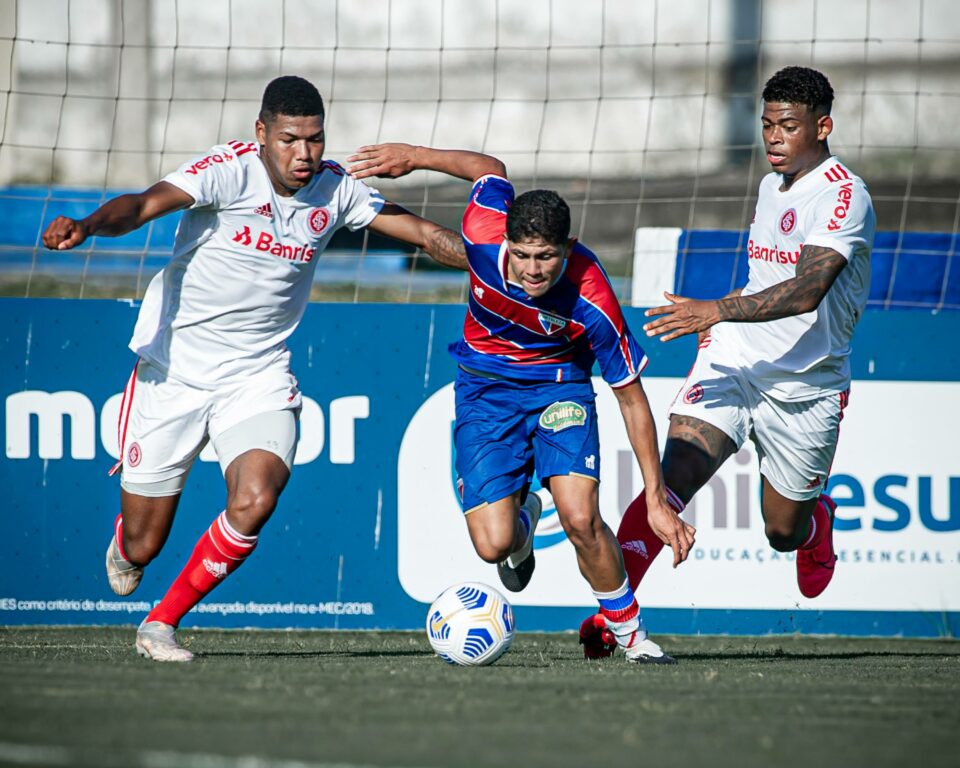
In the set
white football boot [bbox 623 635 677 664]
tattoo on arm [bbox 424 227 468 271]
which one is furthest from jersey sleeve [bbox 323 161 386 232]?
white football boot [bbox 623 635 677 664]

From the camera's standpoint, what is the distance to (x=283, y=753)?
3.78 metres

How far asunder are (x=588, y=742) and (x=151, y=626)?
2699mm

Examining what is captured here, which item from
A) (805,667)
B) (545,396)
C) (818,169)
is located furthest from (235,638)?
Answer: (818,169)

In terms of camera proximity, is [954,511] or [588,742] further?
[954,511]

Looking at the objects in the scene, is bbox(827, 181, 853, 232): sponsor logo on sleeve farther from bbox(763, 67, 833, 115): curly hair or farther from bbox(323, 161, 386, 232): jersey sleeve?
bbox(323, 161, 386, 232): jersey sleeve

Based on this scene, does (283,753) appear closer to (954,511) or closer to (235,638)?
(235,638)

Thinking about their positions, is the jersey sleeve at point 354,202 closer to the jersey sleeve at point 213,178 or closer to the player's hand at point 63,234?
the jersey sleeve at point 213,178

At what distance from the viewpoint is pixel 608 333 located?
6125 mm

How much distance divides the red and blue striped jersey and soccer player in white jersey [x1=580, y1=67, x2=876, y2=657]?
503mm

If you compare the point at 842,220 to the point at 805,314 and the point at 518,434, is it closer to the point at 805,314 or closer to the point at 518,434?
the point at 805,314

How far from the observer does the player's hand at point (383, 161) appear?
6672 millimetres

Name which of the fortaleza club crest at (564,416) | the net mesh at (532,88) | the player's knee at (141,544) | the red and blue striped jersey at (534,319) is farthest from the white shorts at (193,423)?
the net mesh at (532,88)

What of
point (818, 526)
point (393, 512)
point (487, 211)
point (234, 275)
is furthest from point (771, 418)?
point (234, 275)

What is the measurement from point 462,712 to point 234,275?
262cm
